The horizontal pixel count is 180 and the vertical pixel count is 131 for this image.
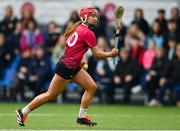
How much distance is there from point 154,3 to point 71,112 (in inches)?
260

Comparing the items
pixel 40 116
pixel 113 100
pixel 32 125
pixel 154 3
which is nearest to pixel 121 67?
pixel 113 100

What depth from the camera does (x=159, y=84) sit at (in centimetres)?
2022

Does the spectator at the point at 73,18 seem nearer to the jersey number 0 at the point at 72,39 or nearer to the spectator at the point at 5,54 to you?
the spectator at the point at 5,54

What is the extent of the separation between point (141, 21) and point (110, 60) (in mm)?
1590

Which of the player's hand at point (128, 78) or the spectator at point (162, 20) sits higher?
the spectator at point (162, 20)

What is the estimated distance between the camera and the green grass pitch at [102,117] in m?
13.0

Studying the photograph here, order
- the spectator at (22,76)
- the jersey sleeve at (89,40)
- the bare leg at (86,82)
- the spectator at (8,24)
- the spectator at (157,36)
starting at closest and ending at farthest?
the jersey sleeve at (89,40), the bare leg at (86,82), the spectator at (22,76), the spectator at (157,36), the spectator at (8,24)

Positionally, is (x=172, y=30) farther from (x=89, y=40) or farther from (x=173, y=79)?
(x=89, y=40)

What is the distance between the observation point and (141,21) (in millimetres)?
21625

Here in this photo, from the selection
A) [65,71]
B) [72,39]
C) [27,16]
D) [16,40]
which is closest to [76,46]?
[72,39]

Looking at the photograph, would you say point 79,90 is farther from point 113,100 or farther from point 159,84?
point 159,84

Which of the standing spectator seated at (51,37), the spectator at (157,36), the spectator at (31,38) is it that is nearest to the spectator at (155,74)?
the spectator at (157,36)

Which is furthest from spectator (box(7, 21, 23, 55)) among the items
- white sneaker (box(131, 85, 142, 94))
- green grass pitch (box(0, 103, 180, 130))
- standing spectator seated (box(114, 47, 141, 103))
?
white sneaker (box(131, 85, 142, 94))

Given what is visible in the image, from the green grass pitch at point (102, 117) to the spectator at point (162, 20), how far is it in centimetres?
290
